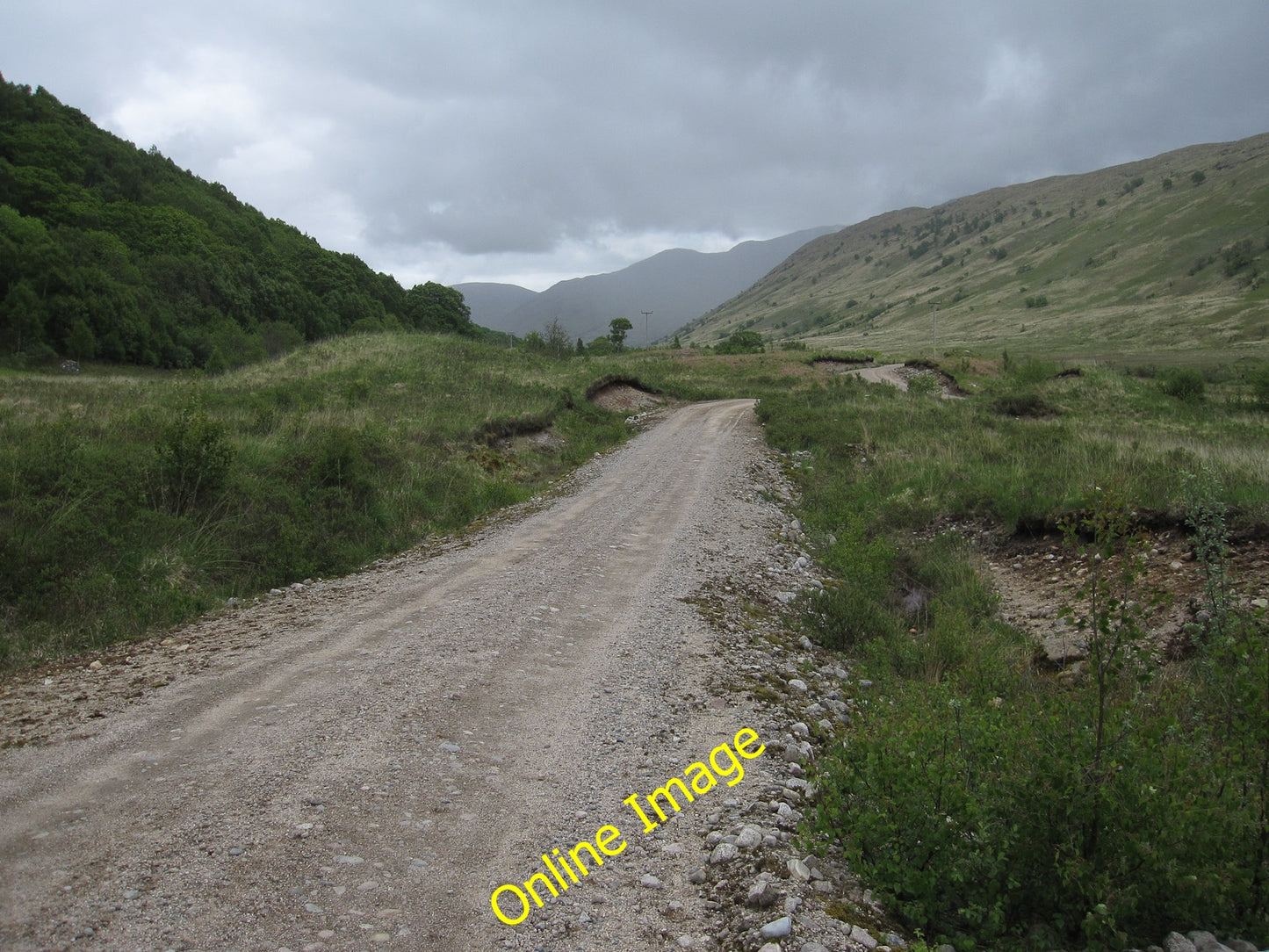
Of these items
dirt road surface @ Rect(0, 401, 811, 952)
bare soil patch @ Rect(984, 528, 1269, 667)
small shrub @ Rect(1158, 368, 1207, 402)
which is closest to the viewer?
dirt road surface @ Rect(0, 401, 811, 952)

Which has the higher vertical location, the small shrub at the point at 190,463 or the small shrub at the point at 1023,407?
the small shrub at the point at 190,463

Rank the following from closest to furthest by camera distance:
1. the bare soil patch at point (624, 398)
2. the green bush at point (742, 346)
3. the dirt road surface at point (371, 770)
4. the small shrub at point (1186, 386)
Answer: the dirt road surface at point (371, 770) → the bare soil patch at point (624, 398) → the small shrub at point (1186, 386) → the green bush at point (742, 346)

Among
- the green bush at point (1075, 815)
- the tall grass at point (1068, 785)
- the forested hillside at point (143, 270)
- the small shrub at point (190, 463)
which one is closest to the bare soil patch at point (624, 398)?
the small shrub at point (190, 463)

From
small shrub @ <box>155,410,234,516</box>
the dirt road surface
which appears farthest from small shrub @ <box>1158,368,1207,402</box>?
small shrub @ <box>155,410,234,516</box>

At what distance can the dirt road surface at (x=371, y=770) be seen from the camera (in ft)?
9.98

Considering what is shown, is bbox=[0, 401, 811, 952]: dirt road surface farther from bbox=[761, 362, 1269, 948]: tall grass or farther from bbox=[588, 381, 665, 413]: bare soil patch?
bbox=[588, 381, 665, 413]: bare soil patch

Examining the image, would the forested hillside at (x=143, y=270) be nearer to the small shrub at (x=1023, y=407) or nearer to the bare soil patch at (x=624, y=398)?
the bare soil patch at (x=624, y=398)

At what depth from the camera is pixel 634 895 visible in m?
3.37

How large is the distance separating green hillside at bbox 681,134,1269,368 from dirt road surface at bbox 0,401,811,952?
2574 inches

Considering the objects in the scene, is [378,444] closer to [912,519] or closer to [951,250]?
[912,519]

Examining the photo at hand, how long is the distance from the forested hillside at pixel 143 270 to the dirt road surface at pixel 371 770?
1890 inches

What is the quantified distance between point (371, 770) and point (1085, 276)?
130 m

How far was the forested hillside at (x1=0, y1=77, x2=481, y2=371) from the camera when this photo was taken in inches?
2040

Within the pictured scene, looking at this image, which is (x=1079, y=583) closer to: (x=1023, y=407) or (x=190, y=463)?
(x=190, y=463)
